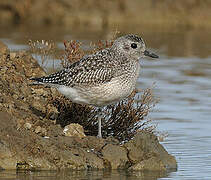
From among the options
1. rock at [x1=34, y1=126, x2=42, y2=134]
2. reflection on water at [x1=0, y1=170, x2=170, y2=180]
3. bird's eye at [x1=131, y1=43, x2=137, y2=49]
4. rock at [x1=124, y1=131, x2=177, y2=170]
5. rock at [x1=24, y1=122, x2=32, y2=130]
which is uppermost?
bird's eye at [x1=131, y1=43, x2=137, y2=49]

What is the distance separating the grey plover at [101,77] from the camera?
37.4 ft

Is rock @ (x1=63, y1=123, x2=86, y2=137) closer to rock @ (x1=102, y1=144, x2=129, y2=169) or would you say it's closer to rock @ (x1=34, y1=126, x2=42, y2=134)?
rock @ (x1=34, y1=126, x2=42, y2=134)

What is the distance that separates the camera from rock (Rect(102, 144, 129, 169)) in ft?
35.3

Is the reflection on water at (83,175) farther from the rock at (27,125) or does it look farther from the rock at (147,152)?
the rock at (27,125)

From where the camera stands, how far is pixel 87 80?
1148cm

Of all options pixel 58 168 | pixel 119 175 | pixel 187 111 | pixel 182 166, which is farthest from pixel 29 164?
pixel 187 111

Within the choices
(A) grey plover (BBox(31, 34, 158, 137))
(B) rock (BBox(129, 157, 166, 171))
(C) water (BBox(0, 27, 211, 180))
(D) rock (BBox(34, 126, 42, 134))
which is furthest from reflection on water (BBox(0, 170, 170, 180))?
(A) grey plover (BBox(31, 34, 158, 137))

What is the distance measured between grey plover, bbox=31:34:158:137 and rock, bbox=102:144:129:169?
0.76 m

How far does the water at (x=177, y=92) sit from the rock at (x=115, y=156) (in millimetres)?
197

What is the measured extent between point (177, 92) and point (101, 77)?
6587mm

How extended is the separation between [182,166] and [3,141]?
9.00ft

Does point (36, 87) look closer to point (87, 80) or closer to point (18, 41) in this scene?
point (87, 80)

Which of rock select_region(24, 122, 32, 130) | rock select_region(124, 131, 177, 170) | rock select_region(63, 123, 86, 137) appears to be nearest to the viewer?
rock select_region(124, 131, 177, 170)

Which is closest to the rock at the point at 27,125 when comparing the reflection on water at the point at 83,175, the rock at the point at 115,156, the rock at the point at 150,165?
the reflection on water at the point at 83,175
